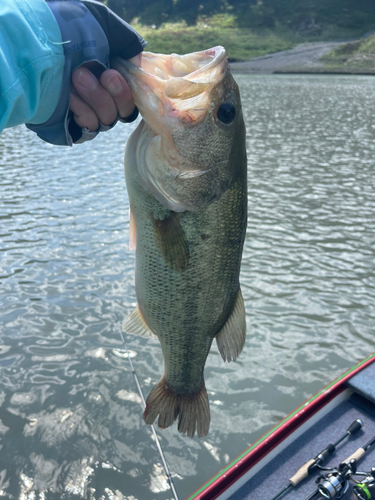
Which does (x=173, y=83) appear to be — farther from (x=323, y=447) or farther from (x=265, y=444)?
(x=323, y=447)

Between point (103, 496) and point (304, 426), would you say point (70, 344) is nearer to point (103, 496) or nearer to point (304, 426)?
point (103, 496)

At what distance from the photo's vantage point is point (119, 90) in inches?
73.4

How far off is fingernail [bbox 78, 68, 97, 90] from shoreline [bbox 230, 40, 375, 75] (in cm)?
5914

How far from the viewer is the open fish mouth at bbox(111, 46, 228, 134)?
1896mm

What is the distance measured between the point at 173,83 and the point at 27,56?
629mm

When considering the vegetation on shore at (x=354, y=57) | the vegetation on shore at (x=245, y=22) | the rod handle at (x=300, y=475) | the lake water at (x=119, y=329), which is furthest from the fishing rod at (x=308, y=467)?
the vegetation on shore at (x=245, y=22)

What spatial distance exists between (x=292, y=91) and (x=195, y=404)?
36917mm

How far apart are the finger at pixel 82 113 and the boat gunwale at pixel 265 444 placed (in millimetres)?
2545

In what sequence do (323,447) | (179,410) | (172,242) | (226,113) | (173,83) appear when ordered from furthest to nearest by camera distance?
1. (323,447)
2. (179,410)
3. (172,242)
4. (226,113)
5. (173,83)

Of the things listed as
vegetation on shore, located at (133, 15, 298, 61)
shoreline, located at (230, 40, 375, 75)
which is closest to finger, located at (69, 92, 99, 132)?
shoreline, located at (230, 40, 375, 75)

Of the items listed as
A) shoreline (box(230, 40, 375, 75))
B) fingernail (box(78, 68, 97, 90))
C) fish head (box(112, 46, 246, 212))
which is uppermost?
fingernail (box(78, 68, 97, 90))

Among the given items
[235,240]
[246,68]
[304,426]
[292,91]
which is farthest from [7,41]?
[246,68]

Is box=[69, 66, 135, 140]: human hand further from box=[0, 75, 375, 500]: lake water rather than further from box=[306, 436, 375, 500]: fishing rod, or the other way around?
box=[0, 75, 375, 500]: lake water

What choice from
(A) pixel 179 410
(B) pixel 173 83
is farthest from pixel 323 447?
(B) pixel 173 83
